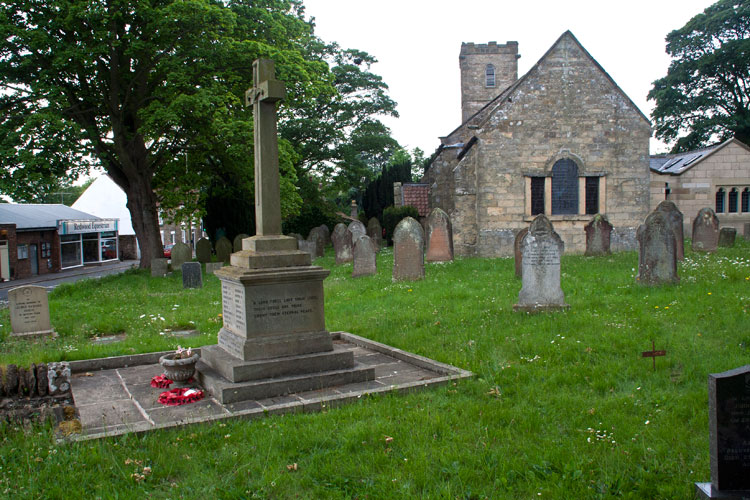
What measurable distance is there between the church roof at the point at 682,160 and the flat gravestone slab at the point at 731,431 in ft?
81.9

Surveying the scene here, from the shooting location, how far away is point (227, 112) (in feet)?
65.0

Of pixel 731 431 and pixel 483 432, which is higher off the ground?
pixel 731 431

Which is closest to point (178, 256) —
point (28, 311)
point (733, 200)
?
point (28, 311)

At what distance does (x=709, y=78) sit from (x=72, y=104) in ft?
119

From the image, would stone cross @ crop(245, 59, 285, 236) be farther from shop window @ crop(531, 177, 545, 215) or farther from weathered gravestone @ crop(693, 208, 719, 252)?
shop window @ crop(531, 177, 545, 215)

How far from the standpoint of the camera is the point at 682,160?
99.2 feet

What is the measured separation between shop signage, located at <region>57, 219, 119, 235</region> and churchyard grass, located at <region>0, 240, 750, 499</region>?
97.5 feet

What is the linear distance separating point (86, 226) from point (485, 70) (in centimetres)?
2817

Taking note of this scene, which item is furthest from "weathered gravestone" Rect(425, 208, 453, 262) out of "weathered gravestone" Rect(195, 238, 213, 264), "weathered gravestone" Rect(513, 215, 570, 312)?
"weathered gravestone" Rect(195, 238, 213, 264)

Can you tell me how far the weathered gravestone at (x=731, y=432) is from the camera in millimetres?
3438

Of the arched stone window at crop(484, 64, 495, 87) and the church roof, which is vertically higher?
the arched stone window at crop(484, 64, 495, 87)

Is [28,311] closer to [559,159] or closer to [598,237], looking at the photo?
[598,237]

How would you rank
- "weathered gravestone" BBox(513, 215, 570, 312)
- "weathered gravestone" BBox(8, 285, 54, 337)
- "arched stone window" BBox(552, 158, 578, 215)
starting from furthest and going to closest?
1. "arched stone window" BBox(552, 158, 578, 215)
2. "weathered gravestone" BBox(8, 285, 54, 337)
3. "weathered gravestone" BBox(513, 215, 570, 312)

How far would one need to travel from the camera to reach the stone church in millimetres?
21500
